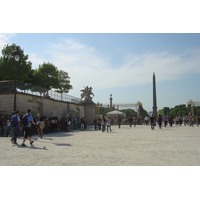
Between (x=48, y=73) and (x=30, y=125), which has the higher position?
(x=48, y=73)

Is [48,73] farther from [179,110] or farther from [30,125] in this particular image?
[179,110]

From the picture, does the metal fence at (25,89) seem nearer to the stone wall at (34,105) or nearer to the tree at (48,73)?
the stone wall at (34,105)

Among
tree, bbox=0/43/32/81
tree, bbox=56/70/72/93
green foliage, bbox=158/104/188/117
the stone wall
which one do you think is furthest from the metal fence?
green foliage, bbox=158/104/188/117

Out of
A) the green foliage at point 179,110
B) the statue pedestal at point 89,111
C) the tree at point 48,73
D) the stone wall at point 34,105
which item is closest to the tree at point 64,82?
the tree at point 48,73

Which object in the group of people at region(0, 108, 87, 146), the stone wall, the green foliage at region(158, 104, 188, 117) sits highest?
the green foliage at region(158, 104, 188, 117)

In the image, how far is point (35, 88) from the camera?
22.1m

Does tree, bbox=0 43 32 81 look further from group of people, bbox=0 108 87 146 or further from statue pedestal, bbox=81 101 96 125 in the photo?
group of people, bbox=0 108 87 146

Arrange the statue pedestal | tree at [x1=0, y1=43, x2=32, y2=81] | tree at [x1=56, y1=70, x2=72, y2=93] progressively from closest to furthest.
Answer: tree at [x1=0, y1=43, x2=32, y2=81]
the statue pedestal
tree at [x1=56, y1=70, x2=72, y2=93]

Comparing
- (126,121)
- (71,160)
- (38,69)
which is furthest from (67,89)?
(71,160)

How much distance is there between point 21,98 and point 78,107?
1589cm

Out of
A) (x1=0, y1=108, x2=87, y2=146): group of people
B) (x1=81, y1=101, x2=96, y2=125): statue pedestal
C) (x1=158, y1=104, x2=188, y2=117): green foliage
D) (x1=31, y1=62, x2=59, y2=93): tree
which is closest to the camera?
(x1=0, y1=108, x2=87, y2=146): group of people

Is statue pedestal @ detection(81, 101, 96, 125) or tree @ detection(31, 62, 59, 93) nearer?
statue pedestal @ detection(81, 101, 96, 125)

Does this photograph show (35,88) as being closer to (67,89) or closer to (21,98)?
(21,98)

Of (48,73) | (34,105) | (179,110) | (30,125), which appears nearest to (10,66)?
(48,73)
